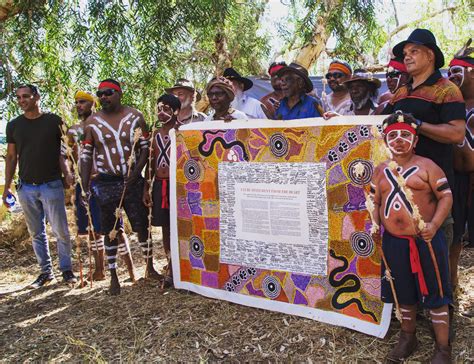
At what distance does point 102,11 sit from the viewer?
223 inches

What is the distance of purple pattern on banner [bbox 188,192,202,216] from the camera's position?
455 cm

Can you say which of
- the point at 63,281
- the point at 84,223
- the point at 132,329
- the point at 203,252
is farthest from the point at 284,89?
the point at 63,281

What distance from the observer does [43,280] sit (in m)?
5.42

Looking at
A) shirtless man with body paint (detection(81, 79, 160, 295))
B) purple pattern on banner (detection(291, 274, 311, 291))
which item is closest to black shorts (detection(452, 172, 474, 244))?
purple pattern on banner (detection(291, 274, 311, 291))

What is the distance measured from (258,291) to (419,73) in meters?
2.19

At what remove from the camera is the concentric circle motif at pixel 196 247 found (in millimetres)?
4573

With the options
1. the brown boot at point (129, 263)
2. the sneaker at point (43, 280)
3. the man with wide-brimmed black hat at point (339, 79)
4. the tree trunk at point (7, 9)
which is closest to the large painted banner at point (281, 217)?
the brown boot at point (129, 263)

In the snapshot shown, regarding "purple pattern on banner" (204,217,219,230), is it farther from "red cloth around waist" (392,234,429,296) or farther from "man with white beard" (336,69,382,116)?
"red cloth around waist" (392,234,429,296)

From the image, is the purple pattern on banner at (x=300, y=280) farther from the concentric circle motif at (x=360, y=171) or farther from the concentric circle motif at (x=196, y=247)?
the concentric circle motif at (x=196, y=247)

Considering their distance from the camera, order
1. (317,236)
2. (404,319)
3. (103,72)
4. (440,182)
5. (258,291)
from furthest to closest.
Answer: (103,72) < (258,291) < (317,236) < (404,319) < (440,182)

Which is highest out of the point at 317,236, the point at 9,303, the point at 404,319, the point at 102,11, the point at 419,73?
the point at 102,11

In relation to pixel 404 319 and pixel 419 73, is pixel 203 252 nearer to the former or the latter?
pixel 404 319

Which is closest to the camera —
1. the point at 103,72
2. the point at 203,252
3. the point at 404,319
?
the point at 404,319

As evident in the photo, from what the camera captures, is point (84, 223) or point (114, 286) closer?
point (114, 286)
